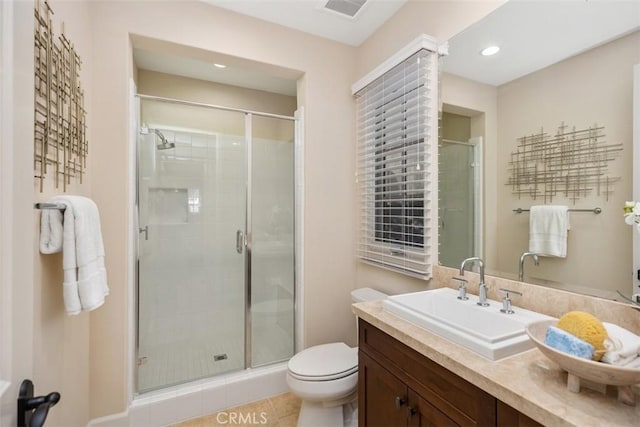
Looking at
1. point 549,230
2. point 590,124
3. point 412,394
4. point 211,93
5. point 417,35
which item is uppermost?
point 211,93

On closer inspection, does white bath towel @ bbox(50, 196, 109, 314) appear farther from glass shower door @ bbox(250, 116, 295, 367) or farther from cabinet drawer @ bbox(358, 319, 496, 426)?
glass shower door @ bbox(250, 116, 295, 367)

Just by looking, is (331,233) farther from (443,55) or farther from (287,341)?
(443,55)

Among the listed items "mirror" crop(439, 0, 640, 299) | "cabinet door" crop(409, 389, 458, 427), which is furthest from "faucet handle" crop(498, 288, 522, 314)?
"cabinet door" crop(409, 389, 458, 427)

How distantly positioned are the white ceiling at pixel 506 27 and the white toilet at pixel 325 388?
1702 mm

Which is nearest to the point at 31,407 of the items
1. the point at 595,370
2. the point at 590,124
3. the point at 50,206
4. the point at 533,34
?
the point at 50,206

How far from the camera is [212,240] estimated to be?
2268mm

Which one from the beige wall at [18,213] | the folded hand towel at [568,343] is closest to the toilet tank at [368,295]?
the folded hand towel at [568,343]

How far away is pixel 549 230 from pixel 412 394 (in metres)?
0.85

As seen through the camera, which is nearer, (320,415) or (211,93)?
(320,415)

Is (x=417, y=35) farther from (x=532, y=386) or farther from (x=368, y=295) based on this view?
(x=532, y=386)

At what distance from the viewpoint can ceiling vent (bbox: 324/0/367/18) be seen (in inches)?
71.9

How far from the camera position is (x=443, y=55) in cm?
159

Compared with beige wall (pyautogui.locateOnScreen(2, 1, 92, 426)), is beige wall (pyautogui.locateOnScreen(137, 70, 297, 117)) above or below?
above

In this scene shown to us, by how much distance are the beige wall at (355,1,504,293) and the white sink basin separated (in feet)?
1.05
